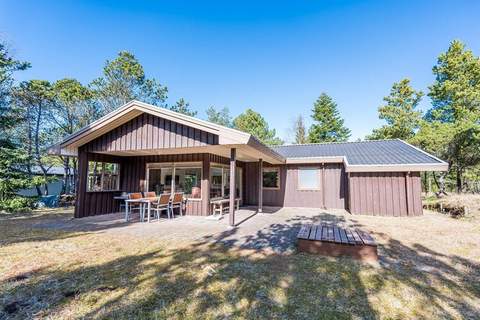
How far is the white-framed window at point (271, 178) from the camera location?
1142cm

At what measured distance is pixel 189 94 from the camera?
23.1 metres

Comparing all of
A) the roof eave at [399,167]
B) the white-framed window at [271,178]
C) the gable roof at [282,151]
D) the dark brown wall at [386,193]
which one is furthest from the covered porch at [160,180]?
the roof eave at [399,167]

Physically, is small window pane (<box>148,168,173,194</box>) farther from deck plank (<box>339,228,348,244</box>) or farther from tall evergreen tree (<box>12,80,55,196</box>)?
tall evergreen tree (<box>12,80,55,196</box>)

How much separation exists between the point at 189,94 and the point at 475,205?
864 inches

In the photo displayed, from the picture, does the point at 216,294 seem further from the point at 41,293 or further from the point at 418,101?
the point at 418,101

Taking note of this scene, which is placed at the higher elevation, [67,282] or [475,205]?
[475,205]

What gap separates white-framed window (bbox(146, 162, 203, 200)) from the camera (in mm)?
8312

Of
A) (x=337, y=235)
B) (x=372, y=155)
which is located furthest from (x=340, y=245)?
(x=372, y=155)

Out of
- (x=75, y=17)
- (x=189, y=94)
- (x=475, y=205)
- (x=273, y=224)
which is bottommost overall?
(x=273, y=224)

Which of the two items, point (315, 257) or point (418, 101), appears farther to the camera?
point (418, 101)

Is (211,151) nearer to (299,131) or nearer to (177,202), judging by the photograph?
(177,202)

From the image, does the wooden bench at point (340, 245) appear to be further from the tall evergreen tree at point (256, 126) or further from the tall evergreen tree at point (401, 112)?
the tall evergreen tree at point (256, 126)

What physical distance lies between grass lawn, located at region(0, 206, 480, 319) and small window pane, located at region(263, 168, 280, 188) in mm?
6896

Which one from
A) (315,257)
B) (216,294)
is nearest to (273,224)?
(315,257)
